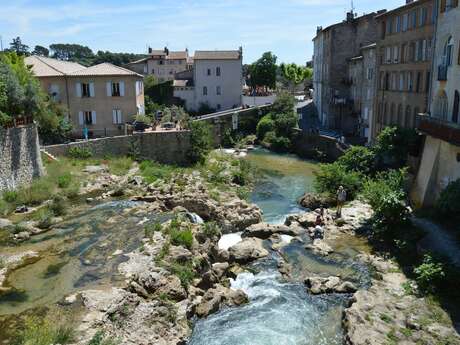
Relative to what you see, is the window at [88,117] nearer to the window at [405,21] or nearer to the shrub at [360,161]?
the shrub at [360,161]

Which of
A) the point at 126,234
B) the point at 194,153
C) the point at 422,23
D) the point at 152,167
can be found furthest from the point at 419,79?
the point at 126,234

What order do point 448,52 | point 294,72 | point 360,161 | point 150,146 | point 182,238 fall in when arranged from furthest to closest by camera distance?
point 294,72 < point 150,146 < point 360,161 < point 448,52 < point 182,238

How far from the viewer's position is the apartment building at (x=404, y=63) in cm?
3422

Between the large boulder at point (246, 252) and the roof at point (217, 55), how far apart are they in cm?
4778

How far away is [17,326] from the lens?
15.2 metres

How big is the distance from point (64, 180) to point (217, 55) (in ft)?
138

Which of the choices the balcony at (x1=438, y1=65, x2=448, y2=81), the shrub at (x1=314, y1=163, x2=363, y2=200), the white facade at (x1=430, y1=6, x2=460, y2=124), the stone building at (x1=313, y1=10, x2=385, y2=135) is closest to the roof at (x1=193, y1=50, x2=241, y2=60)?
the stone building at (x1=313, y1=10, x2=385, y2=135)

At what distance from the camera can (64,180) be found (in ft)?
106

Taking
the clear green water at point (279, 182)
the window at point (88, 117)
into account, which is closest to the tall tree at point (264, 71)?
the clear green water at point (279, 182)

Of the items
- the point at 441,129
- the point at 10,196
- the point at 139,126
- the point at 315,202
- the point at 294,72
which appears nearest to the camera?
the point at 441,129

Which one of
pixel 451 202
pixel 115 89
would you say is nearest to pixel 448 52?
pixel 451 202

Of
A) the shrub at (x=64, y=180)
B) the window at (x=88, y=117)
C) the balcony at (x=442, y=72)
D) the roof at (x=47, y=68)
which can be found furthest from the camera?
the window at (x=88, y=117)

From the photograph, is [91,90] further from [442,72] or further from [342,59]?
[342,59]

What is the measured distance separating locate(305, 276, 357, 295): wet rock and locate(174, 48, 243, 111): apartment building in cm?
5112
